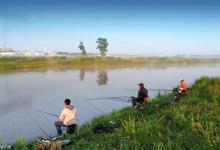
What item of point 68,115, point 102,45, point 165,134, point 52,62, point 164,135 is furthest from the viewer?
point 102,45

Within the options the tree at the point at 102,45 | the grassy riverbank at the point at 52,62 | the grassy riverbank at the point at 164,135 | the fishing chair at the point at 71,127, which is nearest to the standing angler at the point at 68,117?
the fishing chair at the point at 71,127

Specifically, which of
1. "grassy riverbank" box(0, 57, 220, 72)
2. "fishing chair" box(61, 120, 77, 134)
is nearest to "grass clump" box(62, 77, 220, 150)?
"fishing chair" box(61, 120, 77, 134)

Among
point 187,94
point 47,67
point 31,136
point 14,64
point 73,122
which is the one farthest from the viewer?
point 47,67

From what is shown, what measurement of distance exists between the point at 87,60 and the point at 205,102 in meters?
52.1

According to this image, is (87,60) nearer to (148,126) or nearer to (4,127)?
(4,127)

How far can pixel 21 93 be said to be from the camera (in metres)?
26.2

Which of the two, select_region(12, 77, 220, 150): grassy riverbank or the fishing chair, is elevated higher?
select_region(12, 77, 220, 150): grassy riverbank

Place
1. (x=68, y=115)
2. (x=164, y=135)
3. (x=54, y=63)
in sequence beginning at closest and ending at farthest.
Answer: (x=164, y=135) < (x=68, y=115) < (x=54, y=63)

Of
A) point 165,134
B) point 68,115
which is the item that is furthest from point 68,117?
point 165,134

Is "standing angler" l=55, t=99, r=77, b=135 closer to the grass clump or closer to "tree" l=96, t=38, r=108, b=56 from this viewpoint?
the grass clump

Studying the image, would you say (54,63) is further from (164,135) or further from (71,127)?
(164,135)

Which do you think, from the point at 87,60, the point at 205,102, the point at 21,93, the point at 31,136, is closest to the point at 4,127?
the point at 31,136

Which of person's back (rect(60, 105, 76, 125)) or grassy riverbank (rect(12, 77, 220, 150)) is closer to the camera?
grassy riverbank (rect(12, 77, 220, 150))

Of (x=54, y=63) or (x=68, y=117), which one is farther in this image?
(x=54, y=63)
